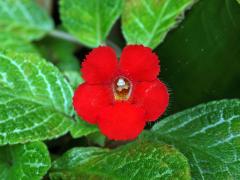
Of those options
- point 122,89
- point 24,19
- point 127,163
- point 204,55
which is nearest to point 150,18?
point 204,55

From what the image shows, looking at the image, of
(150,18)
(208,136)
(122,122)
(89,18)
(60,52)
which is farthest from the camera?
(60,52)

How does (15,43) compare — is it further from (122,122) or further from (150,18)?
(122,122)

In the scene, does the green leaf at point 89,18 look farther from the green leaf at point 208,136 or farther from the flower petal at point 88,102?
the flower petal at point 88,102

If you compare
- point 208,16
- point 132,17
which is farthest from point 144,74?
point 132,17

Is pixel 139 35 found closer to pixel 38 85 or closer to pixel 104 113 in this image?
pixel 38 85

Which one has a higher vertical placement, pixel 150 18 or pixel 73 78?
pixel 150 18

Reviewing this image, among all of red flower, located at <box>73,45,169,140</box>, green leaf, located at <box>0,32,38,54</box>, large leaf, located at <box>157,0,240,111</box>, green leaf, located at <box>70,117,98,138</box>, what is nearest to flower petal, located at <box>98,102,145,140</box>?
red flower, located at <box>73,45,169,140</box>

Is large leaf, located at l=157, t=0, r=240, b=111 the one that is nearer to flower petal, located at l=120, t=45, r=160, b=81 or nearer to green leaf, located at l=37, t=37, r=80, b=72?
flower petal, located at l=120, t=45, r=160, b=81
